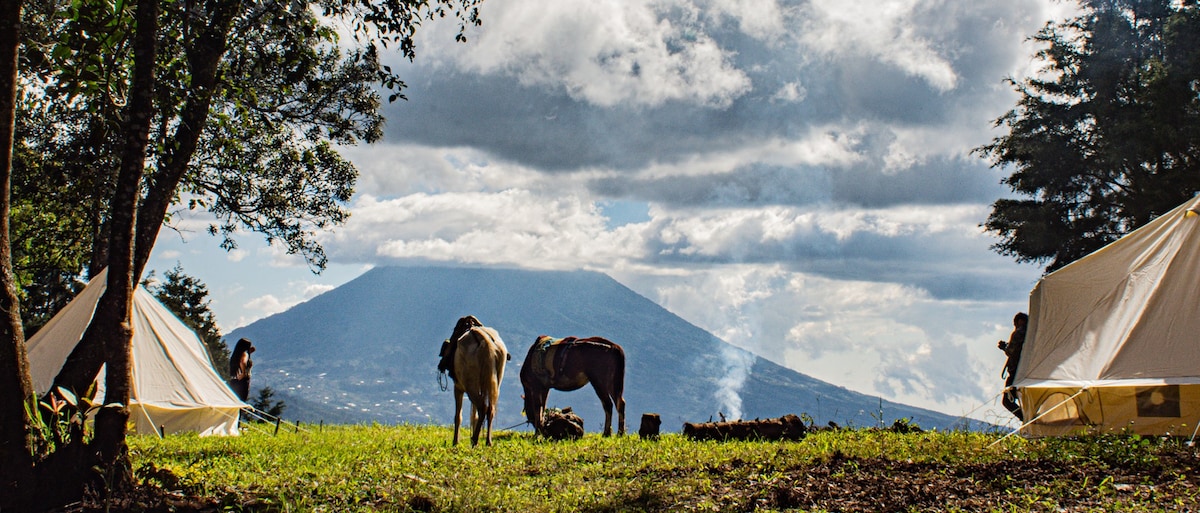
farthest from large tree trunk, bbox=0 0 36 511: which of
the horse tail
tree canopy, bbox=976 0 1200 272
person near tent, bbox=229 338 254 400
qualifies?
tree canopy, bbox=976 0 1200 272

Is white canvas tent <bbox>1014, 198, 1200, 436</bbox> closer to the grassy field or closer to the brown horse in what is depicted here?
the grassy field

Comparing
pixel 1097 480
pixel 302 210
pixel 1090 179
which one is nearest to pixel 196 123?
pixel 1097 480

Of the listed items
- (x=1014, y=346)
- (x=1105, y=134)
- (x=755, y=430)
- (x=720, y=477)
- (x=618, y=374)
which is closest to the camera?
(x=720, y=477)

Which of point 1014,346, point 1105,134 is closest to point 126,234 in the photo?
point 1014,346

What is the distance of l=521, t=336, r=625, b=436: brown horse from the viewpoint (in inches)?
696

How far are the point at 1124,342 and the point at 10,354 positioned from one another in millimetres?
12983

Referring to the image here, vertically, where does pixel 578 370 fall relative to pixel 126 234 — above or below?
below

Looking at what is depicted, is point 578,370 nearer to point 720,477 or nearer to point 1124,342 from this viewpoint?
point 720,477

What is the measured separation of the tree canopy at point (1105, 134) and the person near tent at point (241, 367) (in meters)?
24.9

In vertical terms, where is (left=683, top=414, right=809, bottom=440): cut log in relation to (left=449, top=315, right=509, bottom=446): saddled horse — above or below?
below

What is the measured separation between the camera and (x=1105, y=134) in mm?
27781

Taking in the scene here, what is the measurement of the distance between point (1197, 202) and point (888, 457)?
632cm

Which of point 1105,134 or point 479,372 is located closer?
point 479,372

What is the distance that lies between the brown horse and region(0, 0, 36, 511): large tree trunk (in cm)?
1071
